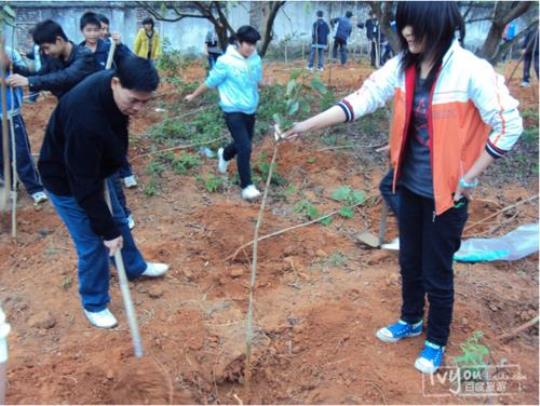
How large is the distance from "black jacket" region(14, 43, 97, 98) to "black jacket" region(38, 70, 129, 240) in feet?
4.83

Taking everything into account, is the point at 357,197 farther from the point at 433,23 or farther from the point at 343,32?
the point at 343,32

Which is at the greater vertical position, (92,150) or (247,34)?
(247,34)

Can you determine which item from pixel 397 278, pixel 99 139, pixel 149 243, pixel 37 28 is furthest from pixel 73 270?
pixel 397 278

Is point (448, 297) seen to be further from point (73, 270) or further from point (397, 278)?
point (73, 270)

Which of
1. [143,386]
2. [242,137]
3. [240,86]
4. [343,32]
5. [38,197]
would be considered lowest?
[143,386]

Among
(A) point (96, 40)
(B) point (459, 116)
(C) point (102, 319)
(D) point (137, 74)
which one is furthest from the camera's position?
(A) point (96, 40)

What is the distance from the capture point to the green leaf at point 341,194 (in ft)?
16.2

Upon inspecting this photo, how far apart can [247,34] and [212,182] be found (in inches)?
57.9

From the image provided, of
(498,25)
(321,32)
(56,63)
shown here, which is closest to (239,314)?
(56,63)

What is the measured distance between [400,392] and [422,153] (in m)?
1.19

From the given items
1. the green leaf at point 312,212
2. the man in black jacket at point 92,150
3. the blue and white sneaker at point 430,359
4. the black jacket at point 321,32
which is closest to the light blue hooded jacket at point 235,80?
the green leaf at point 312,212

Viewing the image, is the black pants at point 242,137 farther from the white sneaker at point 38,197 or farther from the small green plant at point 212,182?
the white sneaker at point 38,197

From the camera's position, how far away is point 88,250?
3.01 m

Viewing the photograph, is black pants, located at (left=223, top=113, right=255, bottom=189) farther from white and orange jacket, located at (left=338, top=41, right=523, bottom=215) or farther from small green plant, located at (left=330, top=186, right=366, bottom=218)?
white and orange jacket, located at (left=338, top=41, right=523, bottom=215)
